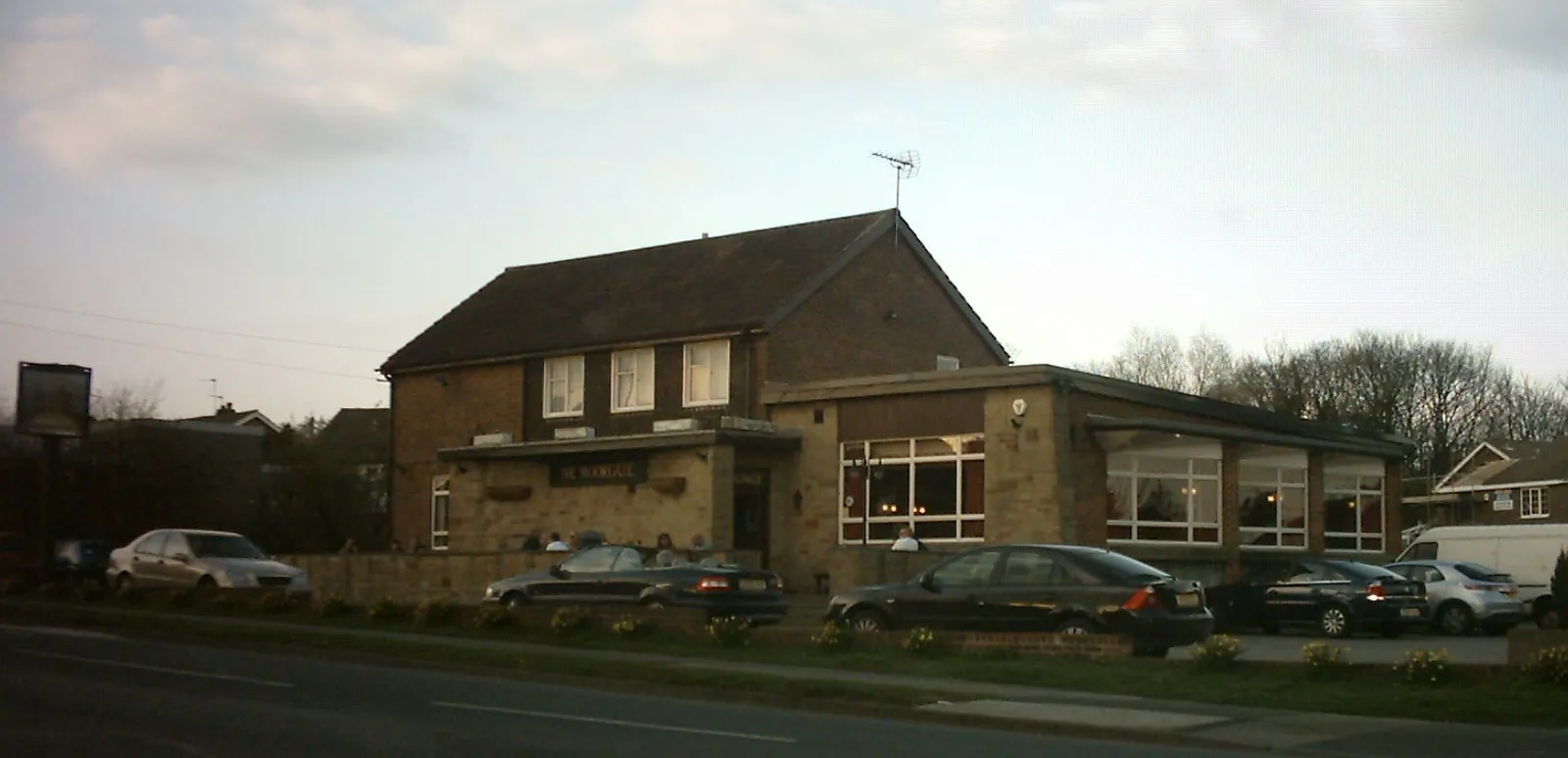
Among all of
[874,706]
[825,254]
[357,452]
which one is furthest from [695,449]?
[357,452]

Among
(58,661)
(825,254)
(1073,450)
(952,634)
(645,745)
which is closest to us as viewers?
(645,745)

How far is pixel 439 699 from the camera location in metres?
15.9

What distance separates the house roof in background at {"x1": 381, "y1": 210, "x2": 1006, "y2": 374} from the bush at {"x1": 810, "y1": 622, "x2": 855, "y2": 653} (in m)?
17.1

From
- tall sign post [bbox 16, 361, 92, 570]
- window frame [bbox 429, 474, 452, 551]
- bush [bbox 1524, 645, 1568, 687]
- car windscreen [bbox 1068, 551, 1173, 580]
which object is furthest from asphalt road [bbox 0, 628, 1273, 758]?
window frame [bbox 429, 474, 452, 551]

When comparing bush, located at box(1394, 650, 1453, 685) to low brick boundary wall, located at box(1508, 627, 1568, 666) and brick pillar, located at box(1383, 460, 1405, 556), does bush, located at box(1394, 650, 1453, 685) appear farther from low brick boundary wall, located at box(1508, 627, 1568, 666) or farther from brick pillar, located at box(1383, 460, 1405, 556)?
A: brick pillar, located at box(1383, 460, 1405, 556)

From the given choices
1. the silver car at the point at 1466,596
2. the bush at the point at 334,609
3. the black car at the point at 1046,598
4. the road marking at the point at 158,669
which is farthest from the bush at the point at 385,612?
the silver car at the point at 1466,596

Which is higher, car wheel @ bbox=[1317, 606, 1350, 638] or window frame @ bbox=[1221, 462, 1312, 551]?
window frame @ bbox=[1221, 462, 1312, 551]

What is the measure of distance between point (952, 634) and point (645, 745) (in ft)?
26.6

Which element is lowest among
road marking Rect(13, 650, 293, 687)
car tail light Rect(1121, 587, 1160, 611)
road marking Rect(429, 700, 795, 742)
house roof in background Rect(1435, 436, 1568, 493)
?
road marking Rect(13, 650, 293, 687)

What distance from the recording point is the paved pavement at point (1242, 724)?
1301 cm

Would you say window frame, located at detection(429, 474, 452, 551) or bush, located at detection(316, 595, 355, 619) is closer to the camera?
bush, located at detection(316, 595, 355, 619)

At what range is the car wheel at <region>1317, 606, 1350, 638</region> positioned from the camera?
26.4m

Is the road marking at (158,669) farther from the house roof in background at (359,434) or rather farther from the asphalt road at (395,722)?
the house roof in background at (359,434)

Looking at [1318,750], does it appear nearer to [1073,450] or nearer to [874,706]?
[874,706]
